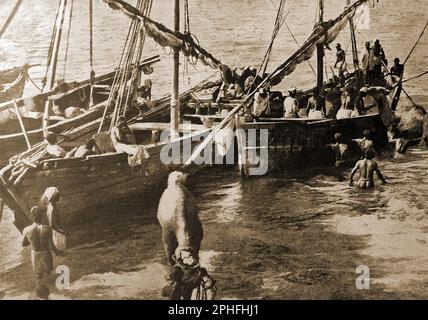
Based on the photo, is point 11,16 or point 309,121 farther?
point 309,121

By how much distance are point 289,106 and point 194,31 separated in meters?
1.67

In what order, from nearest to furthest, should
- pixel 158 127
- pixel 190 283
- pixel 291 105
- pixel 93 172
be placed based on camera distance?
pixel 190 283 → pixel 93 172 → pixel 158 127 → pixel 291 105

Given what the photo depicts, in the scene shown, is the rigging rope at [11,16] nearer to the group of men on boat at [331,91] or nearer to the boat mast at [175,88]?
the boat mast at [175,88]

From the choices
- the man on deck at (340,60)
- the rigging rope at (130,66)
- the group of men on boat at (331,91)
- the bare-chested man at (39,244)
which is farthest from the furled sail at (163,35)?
the bare-chested man at (39,244)

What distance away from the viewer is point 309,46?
793cm

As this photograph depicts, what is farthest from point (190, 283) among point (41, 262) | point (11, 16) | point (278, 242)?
point (11, 16)

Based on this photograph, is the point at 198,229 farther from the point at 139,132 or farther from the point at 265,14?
the point at 265,14

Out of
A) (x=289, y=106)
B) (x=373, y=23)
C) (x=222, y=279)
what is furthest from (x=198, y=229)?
(x=373, y=23)

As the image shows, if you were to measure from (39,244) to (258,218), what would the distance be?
2.76 m

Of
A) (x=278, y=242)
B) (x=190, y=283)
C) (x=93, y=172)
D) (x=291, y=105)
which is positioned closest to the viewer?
(x=190, y=283)

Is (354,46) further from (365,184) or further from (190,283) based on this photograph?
(190,283)

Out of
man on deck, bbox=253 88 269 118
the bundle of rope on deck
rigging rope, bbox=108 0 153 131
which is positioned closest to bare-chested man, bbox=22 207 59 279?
the bundle of rope on deck

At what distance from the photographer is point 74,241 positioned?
287 inches

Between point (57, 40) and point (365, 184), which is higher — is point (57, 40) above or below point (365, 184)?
above
